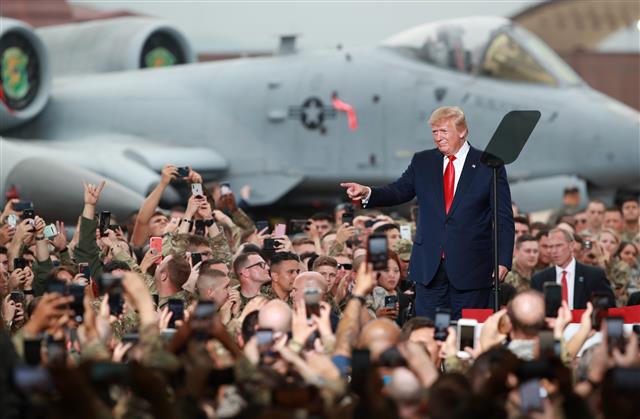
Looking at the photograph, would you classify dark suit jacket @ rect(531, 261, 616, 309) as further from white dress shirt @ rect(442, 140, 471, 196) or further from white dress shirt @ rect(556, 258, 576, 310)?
white dress shirt @ rect(442, 140, 471, 196)

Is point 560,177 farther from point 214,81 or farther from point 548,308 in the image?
point 548,308

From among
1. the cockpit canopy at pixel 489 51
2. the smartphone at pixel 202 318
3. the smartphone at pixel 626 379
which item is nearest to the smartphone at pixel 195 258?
the smartphone at pixel 202 318

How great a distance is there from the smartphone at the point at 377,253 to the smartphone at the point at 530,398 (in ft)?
4.84

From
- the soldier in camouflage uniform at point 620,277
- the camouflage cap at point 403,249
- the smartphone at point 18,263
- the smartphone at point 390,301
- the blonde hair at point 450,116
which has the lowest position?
the soldier in camouflage uniform at point 620,277

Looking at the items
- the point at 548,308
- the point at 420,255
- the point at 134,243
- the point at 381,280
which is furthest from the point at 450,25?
the point at 548,308

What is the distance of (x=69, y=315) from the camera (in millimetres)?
6250

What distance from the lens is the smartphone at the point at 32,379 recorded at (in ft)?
16.6

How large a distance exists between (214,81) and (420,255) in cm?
1221

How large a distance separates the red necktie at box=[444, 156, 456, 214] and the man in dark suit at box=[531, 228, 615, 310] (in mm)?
2078

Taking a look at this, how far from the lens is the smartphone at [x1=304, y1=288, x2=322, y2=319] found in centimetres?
638

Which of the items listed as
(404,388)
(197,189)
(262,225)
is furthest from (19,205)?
(404,388)

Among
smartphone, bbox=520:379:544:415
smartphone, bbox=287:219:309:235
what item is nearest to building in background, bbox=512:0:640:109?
smartphone, bbox=287:219:309:235

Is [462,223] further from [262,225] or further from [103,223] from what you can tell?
[262,225]

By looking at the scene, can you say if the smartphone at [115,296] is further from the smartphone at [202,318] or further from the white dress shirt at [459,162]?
the white dress shirt at [459,162]
